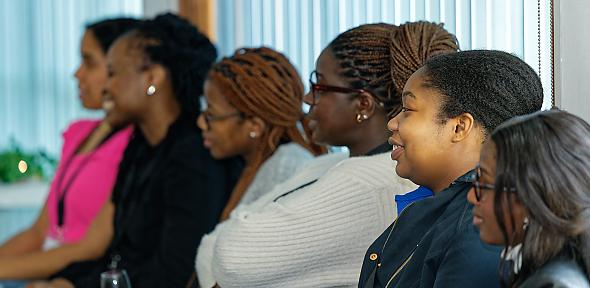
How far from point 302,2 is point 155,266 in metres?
0.90

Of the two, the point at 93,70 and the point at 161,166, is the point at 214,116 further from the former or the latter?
the point at 93,70

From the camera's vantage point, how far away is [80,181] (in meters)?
3.47

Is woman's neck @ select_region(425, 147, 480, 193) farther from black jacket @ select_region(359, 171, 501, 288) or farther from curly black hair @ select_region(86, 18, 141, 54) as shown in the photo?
curly black hair @ select_region(86, 18, 141, 54)

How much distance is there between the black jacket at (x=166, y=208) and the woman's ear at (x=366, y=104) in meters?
0.86

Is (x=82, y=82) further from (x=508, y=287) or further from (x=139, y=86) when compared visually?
(x=508, y=287)

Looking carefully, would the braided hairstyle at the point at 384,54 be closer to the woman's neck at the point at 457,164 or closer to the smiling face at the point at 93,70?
the woman's neck at the point at 457,164

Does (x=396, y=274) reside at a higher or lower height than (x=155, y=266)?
higher

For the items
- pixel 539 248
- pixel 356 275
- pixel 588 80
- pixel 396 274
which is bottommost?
pixel 356 275

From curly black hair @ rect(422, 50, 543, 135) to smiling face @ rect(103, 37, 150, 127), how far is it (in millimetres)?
1726

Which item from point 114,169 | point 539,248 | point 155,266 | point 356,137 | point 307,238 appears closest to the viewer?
point 539,248

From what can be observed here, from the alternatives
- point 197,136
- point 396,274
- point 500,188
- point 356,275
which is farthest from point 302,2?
point 500,188

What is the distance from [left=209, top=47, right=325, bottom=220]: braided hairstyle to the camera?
2.80m

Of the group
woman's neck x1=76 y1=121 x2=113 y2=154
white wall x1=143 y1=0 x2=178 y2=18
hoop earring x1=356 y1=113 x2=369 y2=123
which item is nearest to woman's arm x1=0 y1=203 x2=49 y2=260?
woman's neck x1=76 y1=121 x2=113 y2=154

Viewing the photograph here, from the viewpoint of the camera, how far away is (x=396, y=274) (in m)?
1.73
